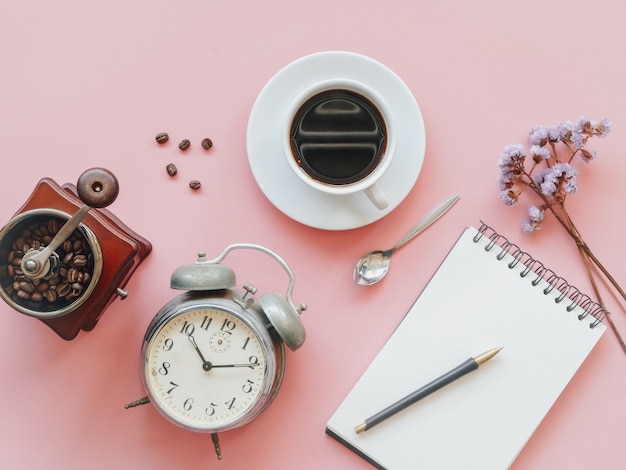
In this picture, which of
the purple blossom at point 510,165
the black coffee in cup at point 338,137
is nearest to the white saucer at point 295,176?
the black coffee in cup at point 338,137

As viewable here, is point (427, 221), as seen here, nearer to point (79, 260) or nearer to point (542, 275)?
point (542, 275)

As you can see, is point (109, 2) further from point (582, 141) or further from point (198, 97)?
point (582, 141)

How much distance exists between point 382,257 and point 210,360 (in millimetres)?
366

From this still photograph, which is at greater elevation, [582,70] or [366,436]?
[582,70]

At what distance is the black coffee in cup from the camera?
98 cm

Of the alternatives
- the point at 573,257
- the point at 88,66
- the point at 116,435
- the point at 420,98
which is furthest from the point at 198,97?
the point at 573,257

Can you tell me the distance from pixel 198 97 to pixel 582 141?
2.31 feet

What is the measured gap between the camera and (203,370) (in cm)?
A: 92

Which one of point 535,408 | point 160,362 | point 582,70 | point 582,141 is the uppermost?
point 582,70

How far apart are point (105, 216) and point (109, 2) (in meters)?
0.41

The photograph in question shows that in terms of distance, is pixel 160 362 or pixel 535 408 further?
pixel 535 408

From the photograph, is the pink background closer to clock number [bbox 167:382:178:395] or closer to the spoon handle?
the spoon handle

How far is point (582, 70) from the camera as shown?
1092 mm

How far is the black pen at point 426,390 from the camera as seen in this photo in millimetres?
1055
